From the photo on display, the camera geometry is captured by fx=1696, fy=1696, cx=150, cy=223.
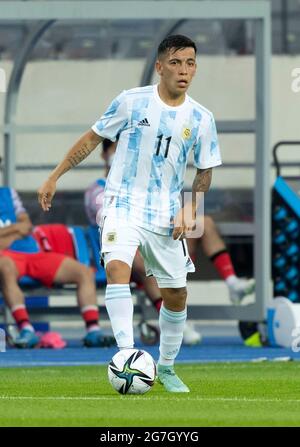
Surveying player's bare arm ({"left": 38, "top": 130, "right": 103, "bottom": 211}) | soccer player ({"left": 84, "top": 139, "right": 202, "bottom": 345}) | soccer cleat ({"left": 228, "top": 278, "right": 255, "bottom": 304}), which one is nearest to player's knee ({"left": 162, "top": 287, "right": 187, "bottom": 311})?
player's bare arm ({"left": 38, "top": 130, "right": 103, "bottom": 211})

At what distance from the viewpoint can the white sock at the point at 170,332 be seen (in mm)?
9852

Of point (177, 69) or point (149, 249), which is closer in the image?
point (177, 69)

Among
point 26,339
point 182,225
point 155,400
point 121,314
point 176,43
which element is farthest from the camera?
point 26,339

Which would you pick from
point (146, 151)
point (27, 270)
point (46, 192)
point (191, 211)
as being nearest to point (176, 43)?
point (146, 151)

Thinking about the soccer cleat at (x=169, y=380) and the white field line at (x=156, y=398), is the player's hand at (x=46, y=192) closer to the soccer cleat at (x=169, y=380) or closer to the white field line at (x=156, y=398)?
the white field line at (x=156, y=398)

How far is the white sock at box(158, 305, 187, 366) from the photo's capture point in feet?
32.3

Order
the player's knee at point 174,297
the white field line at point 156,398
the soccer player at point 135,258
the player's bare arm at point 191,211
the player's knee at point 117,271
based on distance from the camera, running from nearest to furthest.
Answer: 1. the white field line at point 156,398
2. the player's knee at point 117,271
3. the player's bare arm at point 191,211
4. the player's knee at point 174,297
5. the soccer player at point 135,258

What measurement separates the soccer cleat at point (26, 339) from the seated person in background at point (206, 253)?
1120 millimetres

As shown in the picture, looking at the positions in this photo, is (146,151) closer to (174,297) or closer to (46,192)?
(46,192)

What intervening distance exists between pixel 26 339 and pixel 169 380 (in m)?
5.38

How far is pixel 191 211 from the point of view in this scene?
966 cm

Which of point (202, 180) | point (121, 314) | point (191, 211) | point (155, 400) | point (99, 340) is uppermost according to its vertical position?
point (202, 180)

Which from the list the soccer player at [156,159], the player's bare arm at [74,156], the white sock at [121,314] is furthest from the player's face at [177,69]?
the white sock at [121,314]
